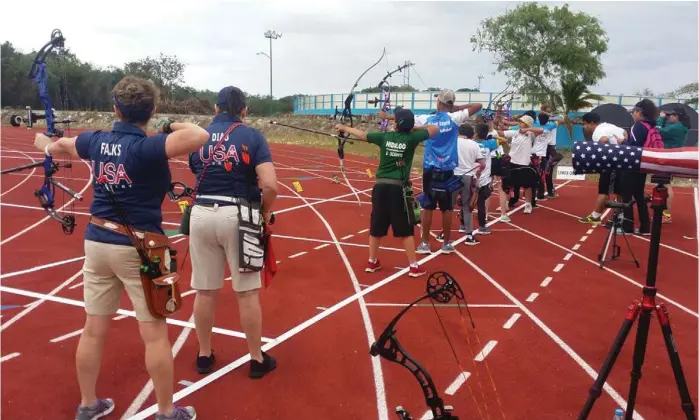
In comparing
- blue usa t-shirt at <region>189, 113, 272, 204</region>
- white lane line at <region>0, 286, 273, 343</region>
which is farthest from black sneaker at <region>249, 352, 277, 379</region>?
blue usa t-shirt at <region>189, 113, 272, 204</region>

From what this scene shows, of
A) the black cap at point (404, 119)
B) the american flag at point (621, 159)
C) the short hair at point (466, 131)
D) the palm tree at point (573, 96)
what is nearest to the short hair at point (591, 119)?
the short hair at point (466, 131)

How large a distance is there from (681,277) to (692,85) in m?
49.1

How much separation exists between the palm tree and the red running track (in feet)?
78.9

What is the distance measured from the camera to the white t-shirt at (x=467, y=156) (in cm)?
774

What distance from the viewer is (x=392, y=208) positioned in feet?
19.5

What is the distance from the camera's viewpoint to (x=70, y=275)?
6016 mm

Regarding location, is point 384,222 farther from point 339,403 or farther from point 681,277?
point 681,277

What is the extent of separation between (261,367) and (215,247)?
0.93m

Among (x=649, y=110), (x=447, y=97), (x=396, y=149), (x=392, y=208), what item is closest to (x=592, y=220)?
(x=649, y=110)

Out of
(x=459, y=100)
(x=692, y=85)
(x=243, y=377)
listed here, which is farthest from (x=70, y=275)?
(x=692, y=85)

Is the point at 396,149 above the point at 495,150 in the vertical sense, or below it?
above

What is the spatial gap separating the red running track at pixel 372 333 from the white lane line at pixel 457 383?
0.05ft

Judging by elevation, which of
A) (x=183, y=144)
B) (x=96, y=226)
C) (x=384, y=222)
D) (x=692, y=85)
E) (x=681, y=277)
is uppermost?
(x=692, y=85)

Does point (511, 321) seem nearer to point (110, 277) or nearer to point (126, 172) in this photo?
point (110, 277)
